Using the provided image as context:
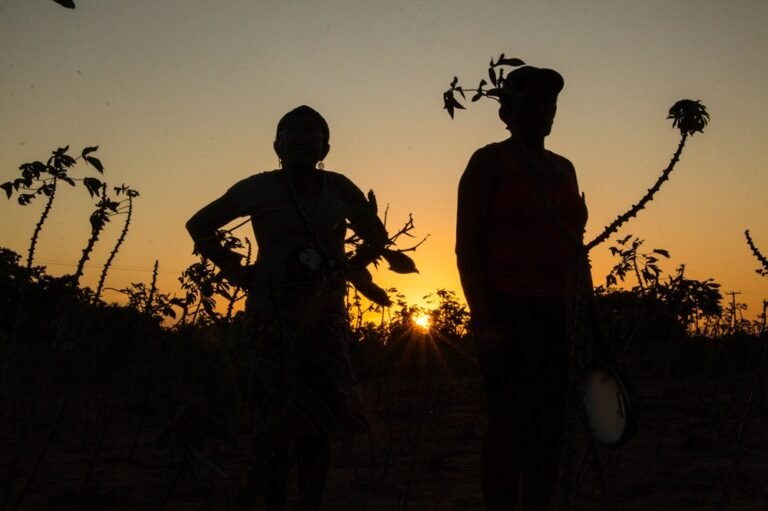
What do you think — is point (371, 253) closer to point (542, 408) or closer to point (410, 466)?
point (542, 408)

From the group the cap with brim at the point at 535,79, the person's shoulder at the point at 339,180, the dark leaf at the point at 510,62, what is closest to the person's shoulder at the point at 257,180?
the person's shoulder at the point at 339,180

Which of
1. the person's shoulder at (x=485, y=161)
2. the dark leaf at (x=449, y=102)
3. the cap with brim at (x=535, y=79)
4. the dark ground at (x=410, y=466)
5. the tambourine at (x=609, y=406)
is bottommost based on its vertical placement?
the dark ground at (x=410, y=466)

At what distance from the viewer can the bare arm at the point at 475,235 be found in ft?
7.57

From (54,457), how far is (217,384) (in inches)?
211

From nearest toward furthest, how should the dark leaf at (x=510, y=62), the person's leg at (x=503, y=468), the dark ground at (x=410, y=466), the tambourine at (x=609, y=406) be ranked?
the dark leaf at (x=510, y=62), the tambourine at (x=609, y=406), the person's leg at (x=503, y=468), the dark ground at (x=410, y=466)

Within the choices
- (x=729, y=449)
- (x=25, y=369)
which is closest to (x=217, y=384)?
(x=25, y=369)

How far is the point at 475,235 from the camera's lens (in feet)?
7.67

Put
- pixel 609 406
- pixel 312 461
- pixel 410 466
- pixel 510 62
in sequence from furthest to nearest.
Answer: pixel 410 466 → pixel 312 461 → pixel 609 406 → pixel 510 62

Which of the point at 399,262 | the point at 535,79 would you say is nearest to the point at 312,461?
the point at 535,79

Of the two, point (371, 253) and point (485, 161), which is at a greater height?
point (485, 161)

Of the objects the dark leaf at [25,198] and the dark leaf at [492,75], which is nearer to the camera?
the dark leaf at [492,75]

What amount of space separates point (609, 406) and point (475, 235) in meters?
0.89

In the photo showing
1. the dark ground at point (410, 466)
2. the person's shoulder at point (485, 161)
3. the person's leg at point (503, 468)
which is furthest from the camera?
the dark ground at point (410, 466)

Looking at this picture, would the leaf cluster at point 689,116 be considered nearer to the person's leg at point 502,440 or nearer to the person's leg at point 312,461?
the person's leg at point 502,440
